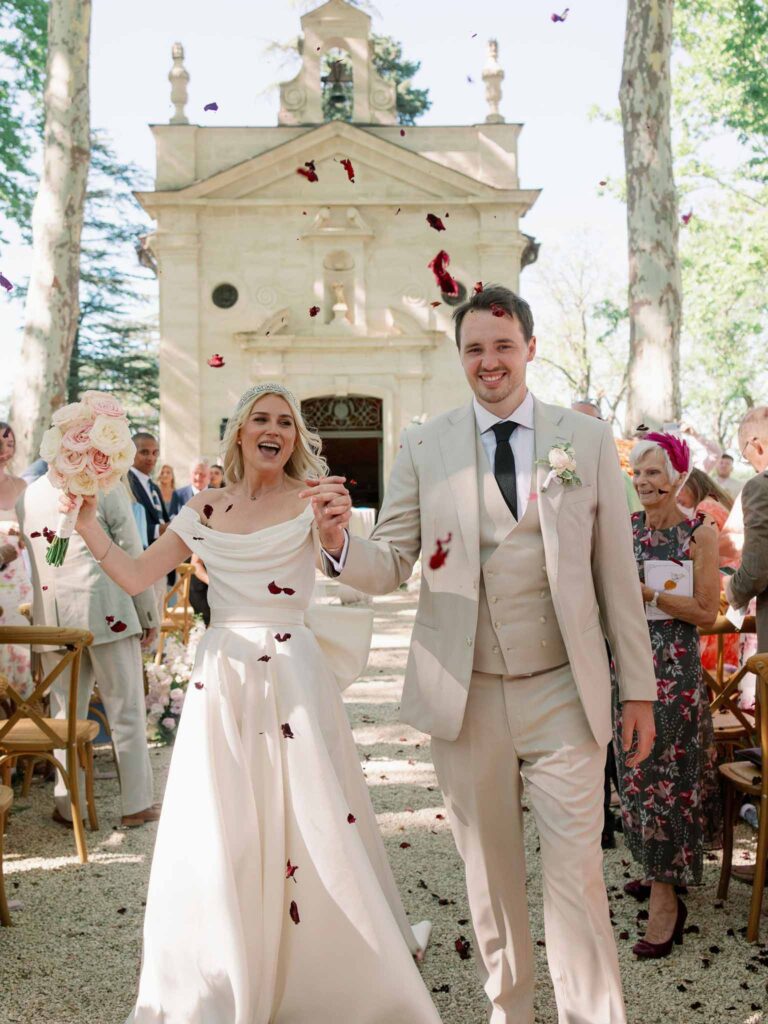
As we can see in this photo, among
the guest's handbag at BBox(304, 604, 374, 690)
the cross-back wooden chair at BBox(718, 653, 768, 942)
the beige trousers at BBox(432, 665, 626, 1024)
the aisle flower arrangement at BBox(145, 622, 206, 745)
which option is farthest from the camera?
the aisle flower arrangement at BBox(145, 622, 206, 745)

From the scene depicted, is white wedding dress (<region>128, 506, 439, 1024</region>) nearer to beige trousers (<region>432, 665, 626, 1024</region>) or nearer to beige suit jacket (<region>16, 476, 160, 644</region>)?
beige trousers (<region>432, 665, 626, 1024</region>)

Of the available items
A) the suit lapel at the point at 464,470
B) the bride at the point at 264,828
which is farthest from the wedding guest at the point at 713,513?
the bride at the point at 264,828

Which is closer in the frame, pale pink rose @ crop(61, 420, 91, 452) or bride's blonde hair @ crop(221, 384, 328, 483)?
pale pink rose @ crop(61, 420, 91, 452)

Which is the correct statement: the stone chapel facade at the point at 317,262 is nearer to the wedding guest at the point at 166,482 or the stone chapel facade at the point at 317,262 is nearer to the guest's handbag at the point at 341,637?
the wedding guest at the point at 166,482

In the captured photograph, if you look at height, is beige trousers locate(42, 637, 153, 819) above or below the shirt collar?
below

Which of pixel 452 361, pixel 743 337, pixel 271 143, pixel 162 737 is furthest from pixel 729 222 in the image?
pixel 162 737

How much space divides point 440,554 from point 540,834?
912 mm

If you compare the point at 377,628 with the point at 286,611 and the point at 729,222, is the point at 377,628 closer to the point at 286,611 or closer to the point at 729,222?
the point at 286,611

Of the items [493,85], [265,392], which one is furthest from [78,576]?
[493,85]

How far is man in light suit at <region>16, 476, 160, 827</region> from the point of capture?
6262 millimetres

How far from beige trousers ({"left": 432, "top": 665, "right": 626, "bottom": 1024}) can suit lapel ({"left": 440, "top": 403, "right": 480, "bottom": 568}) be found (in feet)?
1.48

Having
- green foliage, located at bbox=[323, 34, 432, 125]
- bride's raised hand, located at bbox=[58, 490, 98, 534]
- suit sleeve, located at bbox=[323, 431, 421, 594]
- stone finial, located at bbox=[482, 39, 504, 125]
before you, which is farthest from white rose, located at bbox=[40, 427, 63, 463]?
green foliage, located at bbox=[323, 34, 432, 125]

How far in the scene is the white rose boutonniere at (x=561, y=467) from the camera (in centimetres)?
328

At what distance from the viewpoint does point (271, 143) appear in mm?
24750
